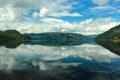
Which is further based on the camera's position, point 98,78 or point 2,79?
point 98,78

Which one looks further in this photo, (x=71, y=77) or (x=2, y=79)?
(x=71, y=77)

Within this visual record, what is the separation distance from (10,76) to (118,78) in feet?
61.8

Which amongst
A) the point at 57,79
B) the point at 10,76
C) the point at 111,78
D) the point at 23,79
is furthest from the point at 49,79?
the point at 111,78

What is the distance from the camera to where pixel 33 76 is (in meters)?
37.8

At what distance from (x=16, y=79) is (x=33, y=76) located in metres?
3.46

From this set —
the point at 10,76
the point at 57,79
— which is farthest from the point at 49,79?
the point at 10,76

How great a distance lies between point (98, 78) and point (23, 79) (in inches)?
512

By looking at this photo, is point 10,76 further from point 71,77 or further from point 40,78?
point 71,77

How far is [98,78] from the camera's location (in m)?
38.1

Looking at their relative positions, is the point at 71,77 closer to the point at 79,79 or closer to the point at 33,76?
the point at 79,79

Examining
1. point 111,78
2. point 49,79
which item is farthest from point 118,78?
point 49,79

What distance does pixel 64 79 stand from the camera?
36.2 m

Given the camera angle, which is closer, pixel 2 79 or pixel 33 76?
pixel 2 79

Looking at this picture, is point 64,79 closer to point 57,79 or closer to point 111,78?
point 57,79
